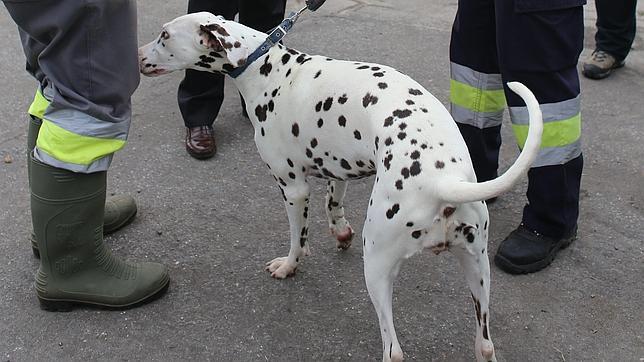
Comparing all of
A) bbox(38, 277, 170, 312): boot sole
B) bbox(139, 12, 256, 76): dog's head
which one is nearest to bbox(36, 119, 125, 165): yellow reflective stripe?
bbox(139, 12, 256, 76): dog's head

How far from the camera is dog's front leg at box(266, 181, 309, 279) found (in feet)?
9.58

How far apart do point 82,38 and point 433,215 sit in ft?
4.35

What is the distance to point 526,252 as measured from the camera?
321 cm

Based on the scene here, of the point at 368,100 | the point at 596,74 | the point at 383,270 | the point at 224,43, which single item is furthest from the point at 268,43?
the point at 596,74

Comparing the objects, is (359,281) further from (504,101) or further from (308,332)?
(504,101)

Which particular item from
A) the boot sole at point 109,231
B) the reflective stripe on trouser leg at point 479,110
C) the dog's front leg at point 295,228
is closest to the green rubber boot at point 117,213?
the boot sole at point 109,231

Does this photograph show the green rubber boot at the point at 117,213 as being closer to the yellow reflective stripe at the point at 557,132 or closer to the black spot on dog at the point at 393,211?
the black spot on dog at the point at 393,211

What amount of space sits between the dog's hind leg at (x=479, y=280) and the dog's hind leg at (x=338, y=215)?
2.85 feet

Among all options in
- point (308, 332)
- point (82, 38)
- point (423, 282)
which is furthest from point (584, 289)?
point (82, 38)

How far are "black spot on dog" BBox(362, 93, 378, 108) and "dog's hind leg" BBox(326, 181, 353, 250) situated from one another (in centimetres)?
72

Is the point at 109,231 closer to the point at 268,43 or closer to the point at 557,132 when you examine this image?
the point at 268,43

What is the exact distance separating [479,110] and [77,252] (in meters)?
1.86

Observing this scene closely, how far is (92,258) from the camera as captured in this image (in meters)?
3.00

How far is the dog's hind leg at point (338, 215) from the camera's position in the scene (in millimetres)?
3236
